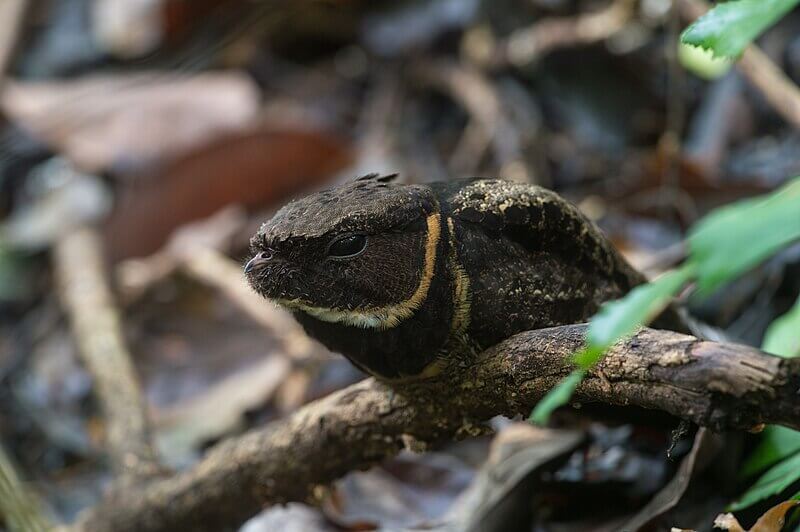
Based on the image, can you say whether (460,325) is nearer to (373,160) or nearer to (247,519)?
(247,519)

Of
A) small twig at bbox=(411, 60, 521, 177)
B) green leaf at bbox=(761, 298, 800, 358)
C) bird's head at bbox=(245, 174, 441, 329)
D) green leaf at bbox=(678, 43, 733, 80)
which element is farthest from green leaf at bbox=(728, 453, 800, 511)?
small twig at bbox=(411, 60, 521, 177)

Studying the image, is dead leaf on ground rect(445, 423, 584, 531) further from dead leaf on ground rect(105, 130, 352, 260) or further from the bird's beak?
dead leaf on ground rect(105, 130, 352, 260)

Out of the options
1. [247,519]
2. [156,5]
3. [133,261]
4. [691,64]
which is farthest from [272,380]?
[156,5]

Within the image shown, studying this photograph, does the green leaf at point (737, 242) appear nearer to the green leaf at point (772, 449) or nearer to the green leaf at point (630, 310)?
the green leaf at point (630, 310)

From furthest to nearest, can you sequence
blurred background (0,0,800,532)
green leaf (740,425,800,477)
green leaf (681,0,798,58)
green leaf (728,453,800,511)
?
1. blurred background (0,0,800,532)
2. green leaf (740,425,800,477)
3. green leaf (728,453,800,511)
4. green leaf (681,0,798,58)

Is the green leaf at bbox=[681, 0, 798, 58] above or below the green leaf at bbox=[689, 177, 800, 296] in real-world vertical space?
above

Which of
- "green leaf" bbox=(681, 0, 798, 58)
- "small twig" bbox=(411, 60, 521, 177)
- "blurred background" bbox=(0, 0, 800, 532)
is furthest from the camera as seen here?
"small twig" bbox=(411, 60, 521, 177)

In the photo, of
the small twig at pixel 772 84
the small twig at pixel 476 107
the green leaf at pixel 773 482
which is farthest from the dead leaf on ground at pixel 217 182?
the green leaf at pixel 773 482
